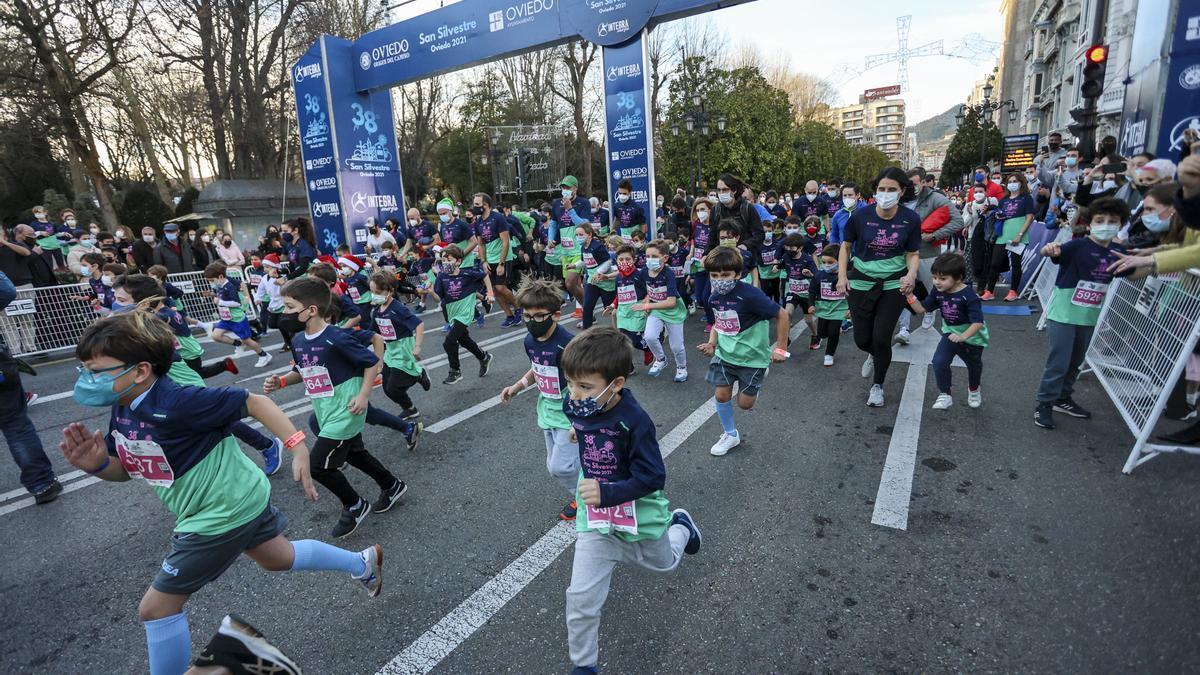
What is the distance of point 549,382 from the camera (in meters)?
3.73

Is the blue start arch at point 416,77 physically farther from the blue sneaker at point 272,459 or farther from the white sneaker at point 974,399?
the blue sneaker at point 272,459

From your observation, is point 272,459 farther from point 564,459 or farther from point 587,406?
point 587,406

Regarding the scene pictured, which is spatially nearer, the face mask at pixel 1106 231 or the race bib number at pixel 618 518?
the race bib number at pixel 618 518

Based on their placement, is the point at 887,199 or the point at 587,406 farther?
the point at 887,199

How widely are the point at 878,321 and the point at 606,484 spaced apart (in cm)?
400

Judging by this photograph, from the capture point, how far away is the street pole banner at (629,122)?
36.6 ft

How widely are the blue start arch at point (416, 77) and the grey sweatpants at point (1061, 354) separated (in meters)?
7.88

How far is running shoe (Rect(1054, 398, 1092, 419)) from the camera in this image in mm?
4867

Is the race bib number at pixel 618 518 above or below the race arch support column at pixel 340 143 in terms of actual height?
below

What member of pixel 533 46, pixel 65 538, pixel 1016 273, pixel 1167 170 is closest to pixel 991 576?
pixel 1167 170

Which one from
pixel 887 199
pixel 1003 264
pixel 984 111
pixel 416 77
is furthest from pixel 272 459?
pixel 984 111

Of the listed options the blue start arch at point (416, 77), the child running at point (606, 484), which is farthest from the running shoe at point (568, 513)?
the blue start arch at point (416, 77)

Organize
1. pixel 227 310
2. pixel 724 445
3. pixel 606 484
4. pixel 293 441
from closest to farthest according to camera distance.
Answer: pixel 606 484 < pixel 293 441 < pixel 724 445 < pixel 227 310

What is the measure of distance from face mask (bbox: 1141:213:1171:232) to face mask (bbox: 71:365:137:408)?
6.31 m
